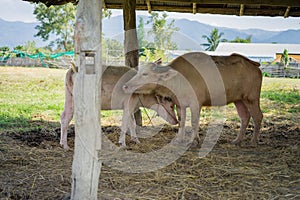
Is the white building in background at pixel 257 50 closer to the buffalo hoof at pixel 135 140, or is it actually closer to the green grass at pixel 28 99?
the green grass at pixel 28 99

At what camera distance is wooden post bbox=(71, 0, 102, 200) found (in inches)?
169

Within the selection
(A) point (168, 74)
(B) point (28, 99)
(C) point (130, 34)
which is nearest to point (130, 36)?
(C) point (130, 34)

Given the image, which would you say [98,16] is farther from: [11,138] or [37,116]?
[37,116]

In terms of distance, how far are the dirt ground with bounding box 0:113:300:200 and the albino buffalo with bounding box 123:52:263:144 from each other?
2.79ft

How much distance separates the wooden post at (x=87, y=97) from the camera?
169 inches

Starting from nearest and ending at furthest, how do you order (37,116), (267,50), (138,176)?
(138,176) < (37,116) < (267,50)

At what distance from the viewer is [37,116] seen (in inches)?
408

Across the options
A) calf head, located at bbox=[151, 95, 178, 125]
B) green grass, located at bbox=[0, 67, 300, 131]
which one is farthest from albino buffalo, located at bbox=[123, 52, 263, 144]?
green grass, located at bbox=[0, 67, 300, 131]

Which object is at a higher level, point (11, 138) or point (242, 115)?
point (242, 115)

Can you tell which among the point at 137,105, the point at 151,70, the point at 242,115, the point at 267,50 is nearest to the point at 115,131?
the point at 137,105

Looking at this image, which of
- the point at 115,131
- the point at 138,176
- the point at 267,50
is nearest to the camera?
the point at 138,176

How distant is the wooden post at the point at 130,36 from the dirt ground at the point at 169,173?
2.03m

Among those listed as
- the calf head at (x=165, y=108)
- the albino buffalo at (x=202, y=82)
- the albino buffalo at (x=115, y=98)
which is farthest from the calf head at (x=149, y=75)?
the calf head at (x=165, y=108)

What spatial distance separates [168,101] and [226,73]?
54.0 inches
